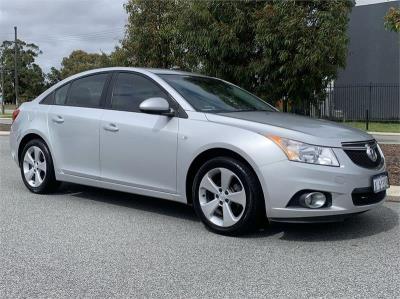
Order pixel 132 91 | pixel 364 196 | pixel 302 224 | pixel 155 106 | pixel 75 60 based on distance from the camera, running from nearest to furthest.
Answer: pixel 364 196, pixel 155 106, pixel 302 224, pixel 132 91, pixel 75 60

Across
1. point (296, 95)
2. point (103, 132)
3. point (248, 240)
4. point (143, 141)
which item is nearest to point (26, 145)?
point (103, 132)

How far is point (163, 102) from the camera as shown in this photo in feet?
18.0

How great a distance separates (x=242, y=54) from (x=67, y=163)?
6.35 meters

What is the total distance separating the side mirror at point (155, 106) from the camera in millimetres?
5434

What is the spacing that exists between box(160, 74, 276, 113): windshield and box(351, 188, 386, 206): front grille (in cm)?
168

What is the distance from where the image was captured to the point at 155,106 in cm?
544

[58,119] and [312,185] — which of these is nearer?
[312,185]

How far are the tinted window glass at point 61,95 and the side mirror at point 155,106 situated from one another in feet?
5.97

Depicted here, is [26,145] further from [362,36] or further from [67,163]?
[362,36]

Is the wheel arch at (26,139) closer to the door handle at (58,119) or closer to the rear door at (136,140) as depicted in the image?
the door handle at (58,119)

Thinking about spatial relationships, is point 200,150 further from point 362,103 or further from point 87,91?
point 362,103

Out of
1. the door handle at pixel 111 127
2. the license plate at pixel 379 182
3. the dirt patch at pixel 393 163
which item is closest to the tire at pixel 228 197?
the license plate at pixel 379 182

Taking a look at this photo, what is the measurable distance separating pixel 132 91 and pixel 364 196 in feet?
9.32

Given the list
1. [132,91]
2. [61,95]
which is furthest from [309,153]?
[61,95]
